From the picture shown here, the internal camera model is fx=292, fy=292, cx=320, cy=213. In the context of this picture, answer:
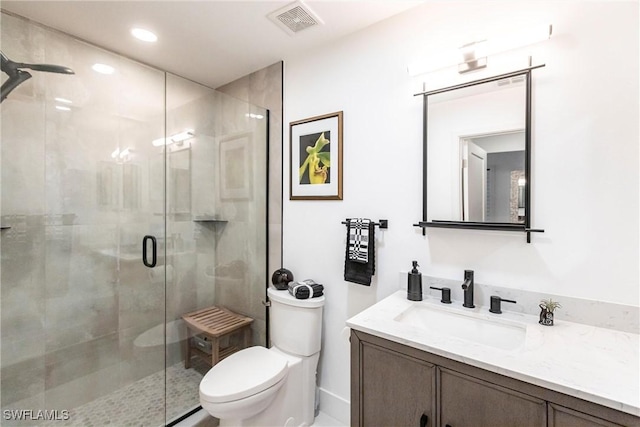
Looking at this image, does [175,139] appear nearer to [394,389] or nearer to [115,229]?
[115,229]

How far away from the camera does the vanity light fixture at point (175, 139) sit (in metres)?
2.05

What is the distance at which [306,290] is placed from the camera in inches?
72.9

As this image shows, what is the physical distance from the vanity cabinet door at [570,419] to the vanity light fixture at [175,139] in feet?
7.87

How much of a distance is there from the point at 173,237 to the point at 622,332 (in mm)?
2472

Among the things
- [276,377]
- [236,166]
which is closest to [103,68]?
[236,166]

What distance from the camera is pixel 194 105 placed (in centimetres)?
222

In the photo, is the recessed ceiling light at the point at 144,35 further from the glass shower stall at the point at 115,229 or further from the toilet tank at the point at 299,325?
the toilet tank at the point at 299,325

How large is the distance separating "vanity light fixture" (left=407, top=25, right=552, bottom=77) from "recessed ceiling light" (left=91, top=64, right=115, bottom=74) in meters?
1.82

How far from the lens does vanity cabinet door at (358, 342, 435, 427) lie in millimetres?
1040

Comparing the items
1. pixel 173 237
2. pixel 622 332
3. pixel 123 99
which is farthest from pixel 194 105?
pixel 622 332

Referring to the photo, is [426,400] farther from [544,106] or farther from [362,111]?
[362,111]

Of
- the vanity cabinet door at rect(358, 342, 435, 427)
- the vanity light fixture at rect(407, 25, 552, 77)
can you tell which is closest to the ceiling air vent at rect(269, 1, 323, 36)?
the vanity light fixture at rect(407, 25, 552, 77)

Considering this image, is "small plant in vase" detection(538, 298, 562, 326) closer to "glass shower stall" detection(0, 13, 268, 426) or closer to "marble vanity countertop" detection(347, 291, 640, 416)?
"marble vanity countertop" detection(347, 291, 640, 416)

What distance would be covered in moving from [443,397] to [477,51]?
1474mm
